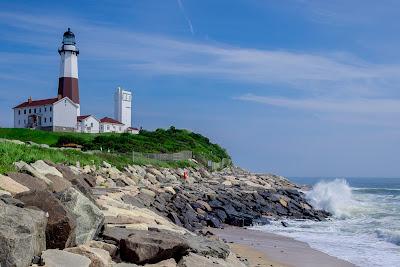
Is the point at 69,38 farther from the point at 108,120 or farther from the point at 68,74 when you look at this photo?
the point at 108,120

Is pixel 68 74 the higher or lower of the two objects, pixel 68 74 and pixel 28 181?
the higher

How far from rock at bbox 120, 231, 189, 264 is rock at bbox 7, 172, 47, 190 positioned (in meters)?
2.44

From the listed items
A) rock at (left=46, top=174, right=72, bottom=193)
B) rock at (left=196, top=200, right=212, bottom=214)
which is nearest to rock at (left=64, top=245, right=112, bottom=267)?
rock at (left=46, top=174, right=72, bottom=193)

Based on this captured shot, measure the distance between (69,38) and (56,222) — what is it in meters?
61.1

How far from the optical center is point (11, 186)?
26.3 ft

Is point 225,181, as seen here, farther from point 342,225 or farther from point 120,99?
point 120,99

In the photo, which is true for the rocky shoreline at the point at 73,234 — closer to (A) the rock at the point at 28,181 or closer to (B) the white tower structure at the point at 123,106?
(A) the rock at the point at 28,181

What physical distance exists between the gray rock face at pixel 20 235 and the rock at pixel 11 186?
203 centimetres

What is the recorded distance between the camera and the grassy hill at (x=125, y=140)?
4619 cm

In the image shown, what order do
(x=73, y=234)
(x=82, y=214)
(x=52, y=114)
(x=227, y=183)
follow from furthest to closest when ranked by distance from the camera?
(x=52, y=114)
(x=227, y=183)
(x=82, y=214)
(x=73, y=234)

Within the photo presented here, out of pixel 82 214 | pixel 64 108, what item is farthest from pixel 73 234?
pixel 64 108

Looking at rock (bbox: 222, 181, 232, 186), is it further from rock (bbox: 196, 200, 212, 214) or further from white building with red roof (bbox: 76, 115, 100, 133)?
white building with red roof (bbox: 76, 115, 100, 133)

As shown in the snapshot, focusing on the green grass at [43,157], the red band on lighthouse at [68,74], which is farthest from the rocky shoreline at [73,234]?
the red band on lighthouse at [68,74]

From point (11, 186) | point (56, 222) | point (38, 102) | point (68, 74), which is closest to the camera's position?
point (56, 222)
